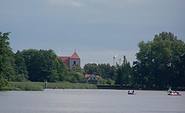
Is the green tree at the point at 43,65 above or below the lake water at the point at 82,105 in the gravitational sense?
above

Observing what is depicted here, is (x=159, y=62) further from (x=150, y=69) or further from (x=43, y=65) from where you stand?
(x=43, y=65)

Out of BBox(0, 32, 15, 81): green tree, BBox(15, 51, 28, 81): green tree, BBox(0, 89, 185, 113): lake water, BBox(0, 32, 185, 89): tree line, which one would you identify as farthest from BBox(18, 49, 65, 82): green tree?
BBox(0, 89, 185, 113): lake water

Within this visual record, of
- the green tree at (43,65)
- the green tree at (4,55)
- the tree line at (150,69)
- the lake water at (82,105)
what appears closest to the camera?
the lake water at (82,105)

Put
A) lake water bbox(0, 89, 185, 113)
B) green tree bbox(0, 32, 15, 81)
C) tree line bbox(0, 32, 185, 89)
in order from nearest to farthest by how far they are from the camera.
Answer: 1. lake water bbox(0, 89, 185, 113)
2. green tree bbox(0, 32, 15, 81)
3. tree line bbox(0, 32, 185, 89)

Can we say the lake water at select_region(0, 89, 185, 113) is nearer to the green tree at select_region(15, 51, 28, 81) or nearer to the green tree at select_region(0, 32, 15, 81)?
the green tree at select_region(0, 32, 15, 81)

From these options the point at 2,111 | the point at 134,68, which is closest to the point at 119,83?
the point at 134,68

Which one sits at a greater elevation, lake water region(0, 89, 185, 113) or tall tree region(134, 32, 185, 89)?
tall tree region(134, 32, 185, 89)

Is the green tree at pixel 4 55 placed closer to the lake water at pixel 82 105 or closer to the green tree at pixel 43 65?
the lake water at pixel 82 105

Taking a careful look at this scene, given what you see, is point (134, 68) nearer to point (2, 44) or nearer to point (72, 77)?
point (72, 77)

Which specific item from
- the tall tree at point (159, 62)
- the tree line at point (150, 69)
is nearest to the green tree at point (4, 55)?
the tree line at point (150, 69)

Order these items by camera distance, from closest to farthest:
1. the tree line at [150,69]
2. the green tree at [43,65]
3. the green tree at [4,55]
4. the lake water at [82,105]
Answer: the lake water at [82,105], the green tree at [4,55], the tree line at [150,69], the green tree at [43,65]

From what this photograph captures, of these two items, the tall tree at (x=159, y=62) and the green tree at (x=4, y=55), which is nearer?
the green tree at (x=4, y=55)

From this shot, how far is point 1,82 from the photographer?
311 ft

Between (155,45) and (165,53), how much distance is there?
422 cm
